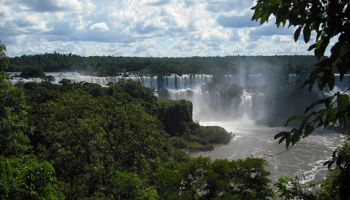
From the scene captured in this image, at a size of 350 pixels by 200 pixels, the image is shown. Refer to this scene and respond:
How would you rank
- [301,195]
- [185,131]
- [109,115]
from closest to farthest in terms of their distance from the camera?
[301,195], [109,115], [185,131]

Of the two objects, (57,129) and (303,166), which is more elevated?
(57,129)

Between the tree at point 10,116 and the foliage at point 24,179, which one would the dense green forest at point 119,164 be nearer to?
the tree at point 10,116

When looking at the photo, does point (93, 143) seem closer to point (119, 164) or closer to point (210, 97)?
point (119, 164)

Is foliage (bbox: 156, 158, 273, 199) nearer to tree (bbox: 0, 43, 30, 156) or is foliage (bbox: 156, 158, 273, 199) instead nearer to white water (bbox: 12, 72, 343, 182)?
tree (bbox: 0, 43, 30, 156)

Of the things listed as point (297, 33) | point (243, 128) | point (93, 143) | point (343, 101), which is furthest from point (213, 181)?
point (243, 128)

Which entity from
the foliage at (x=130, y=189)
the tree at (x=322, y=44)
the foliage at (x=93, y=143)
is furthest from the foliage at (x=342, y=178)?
the foliage at (x=93, y=143)

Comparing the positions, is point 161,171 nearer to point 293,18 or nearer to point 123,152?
point 123,152

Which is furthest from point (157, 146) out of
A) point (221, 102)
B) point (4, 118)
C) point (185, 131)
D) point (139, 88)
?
point (221, 102)
